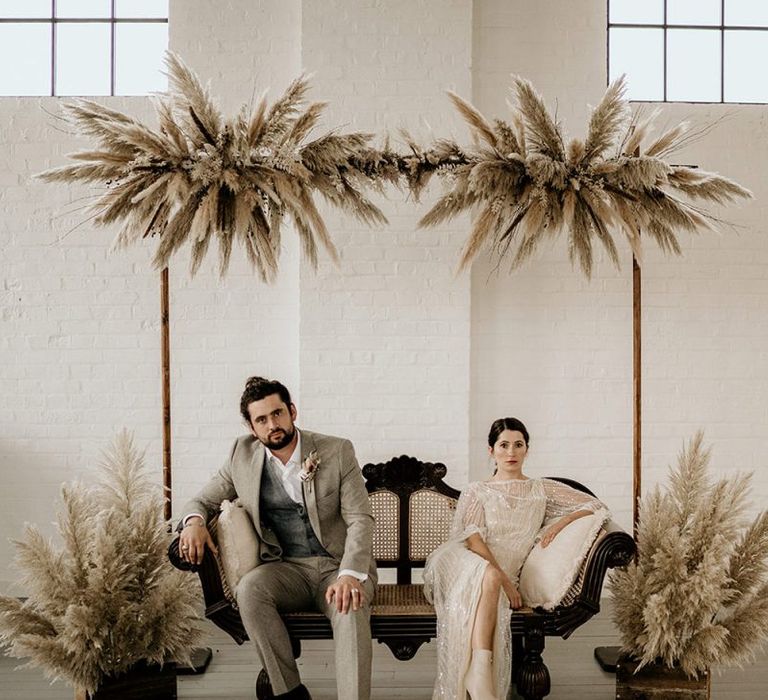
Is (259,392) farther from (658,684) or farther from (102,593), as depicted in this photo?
(658,684)

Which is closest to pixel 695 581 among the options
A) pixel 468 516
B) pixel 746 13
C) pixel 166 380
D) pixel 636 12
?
pixel 468 516

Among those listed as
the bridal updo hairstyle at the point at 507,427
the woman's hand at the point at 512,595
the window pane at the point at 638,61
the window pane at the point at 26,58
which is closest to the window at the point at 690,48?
the window pane at the point at 638,61

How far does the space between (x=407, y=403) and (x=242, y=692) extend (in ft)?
5.63

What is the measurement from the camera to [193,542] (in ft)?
10.7

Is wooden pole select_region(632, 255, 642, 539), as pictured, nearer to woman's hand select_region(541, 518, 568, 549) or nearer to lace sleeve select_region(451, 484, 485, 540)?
woman's hand select_region(541, 518, 568, 549)

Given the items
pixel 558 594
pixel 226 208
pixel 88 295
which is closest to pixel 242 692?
pixel 558 594

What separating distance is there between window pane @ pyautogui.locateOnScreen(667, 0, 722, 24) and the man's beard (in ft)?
11.2

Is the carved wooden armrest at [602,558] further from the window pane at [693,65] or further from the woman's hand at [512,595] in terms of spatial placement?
the window pane at [693,65]

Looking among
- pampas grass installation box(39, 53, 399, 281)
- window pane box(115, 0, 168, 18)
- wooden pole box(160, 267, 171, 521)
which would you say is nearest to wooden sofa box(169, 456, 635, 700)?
wooden pole box(160, 267, 171, 521)

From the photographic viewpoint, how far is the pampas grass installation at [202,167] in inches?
143

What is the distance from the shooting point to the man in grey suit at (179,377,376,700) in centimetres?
323

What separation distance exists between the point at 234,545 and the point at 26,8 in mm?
3475

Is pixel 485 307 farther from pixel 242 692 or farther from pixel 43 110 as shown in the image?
pixel 43 110

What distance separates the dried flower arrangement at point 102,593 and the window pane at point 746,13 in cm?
418
